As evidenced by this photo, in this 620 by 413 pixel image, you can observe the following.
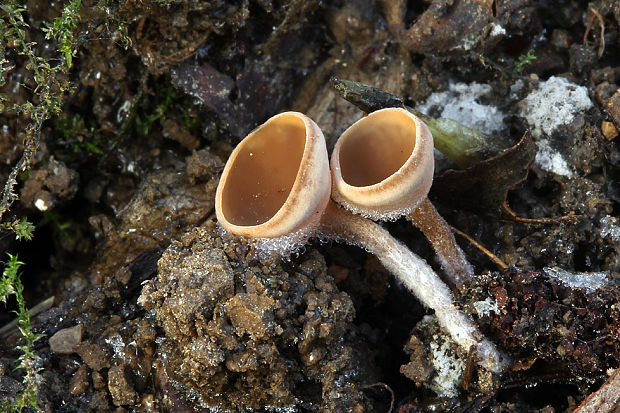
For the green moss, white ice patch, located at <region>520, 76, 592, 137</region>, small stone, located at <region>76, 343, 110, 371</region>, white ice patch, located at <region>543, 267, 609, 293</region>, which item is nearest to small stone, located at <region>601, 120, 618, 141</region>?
white ice patch, located at <region>520, 76, 592, 137</region>

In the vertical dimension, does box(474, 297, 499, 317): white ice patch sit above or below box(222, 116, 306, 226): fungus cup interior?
below

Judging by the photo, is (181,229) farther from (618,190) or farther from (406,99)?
(618,190)

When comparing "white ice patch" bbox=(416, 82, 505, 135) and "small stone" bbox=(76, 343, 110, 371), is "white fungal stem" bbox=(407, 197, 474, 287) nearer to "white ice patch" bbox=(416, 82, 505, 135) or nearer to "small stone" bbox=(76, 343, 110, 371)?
"white ice patch" bbox=(416, 82, 505, 135)

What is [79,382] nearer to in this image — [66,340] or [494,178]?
[66,340]

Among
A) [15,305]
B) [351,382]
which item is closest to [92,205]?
[15,305]

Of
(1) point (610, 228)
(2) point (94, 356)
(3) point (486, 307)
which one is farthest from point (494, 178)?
(2) point (94, 356)

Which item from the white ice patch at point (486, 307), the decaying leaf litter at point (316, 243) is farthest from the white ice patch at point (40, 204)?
the white ice patch at point (486, 307)

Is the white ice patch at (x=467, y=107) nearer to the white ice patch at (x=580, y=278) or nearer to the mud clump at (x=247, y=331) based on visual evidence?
the white ice patch at (x=580, y=278)

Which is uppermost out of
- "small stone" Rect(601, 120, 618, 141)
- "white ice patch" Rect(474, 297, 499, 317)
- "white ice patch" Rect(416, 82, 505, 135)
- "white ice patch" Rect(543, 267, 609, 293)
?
"small stone" Rect(601, 120, 618, 141)
